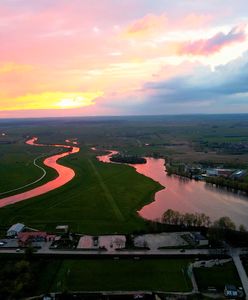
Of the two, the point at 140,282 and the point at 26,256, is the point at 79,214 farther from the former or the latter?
the point at 140,282

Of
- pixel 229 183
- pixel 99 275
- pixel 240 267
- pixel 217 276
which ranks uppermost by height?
pixel 229 183

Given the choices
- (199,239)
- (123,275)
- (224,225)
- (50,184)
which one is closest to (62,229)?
(123,275)

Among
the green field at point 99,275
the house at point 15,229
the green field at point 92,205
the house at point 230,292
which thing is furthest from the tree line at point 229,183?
the house at point 15,229

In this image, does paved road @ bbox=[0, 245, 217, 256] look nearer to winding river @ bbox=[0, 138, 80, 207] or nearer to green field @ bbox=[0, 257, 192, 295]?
green field @ bbox=[0, 257, 192, 295]

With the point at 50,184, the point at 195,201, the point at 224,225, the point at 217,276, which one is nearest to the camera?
the point at 217,276

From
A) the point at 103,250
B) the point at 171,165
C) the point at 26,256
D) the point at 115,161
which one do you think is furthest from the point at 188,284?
the point at 115,161

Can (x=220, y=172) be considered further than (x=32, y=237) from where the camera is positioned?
Yes

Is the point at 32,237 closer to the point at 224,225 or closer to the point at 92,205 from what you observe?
the point at 92,205
